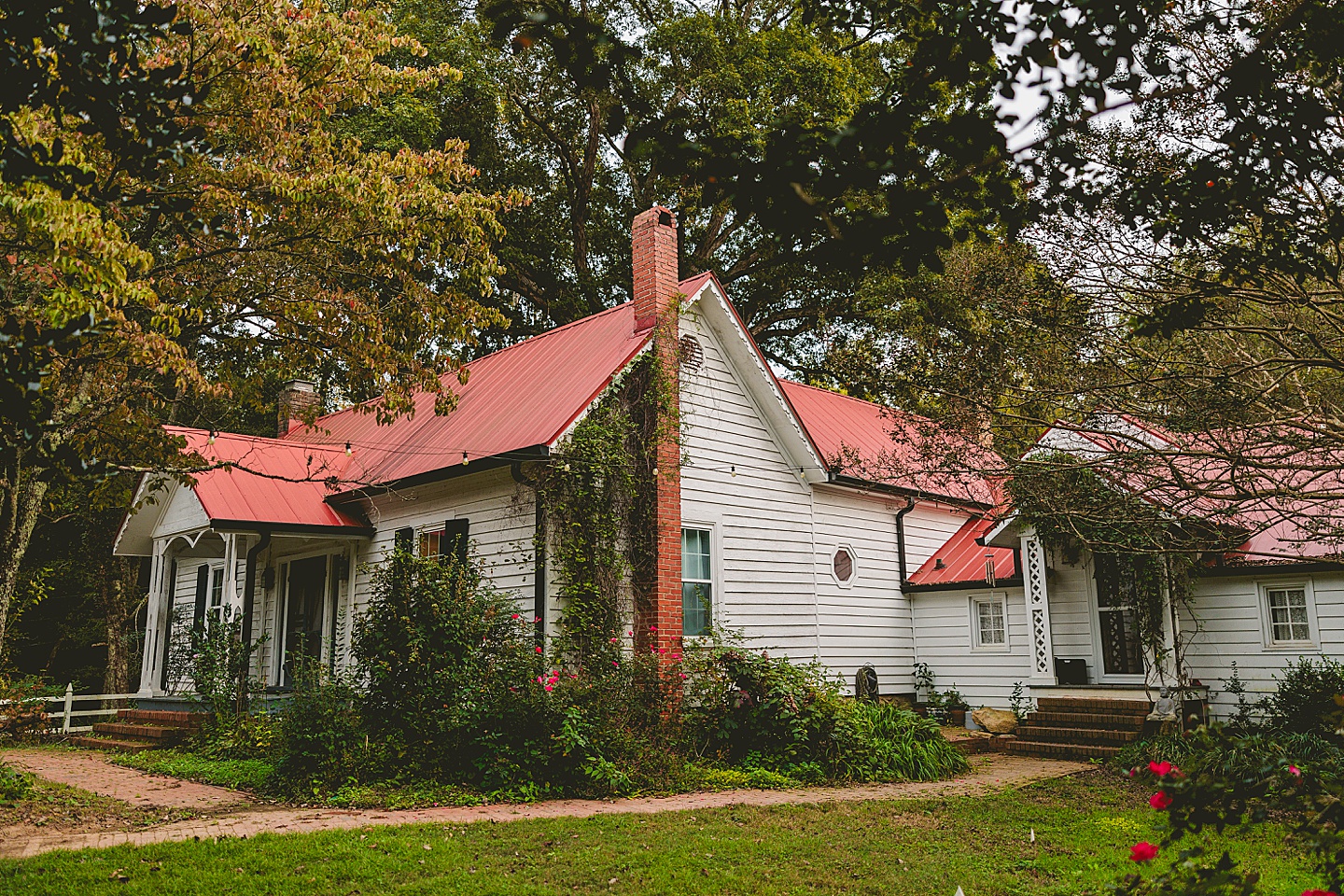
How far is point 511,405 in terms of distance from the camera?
1486cm

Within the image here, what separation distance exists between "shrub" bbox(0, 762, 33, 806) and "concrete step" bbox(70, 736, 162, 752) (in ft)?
14.4

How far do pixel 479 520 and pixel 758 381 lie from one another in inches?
186

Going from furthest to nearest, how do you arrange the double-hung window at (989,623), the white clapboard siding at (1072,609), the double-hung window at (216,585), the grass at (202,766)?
the double-hung window at (216,585) → the double-hung window at (989,623) → the white clapboard siding at (1072,609) → the grass at (202,766)

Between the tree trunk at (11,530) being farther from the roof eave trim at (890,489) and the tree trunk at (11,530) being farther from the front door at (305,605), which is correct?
the roof eave trim at (890,489)

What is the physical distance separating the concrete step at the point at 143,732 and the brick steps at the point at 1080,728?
12249 mm

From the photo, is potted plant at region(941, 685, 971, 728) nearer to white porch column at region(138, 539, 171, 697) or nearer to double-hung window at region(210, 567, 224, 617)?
double-hung window at region(210, 567, 224, 617)

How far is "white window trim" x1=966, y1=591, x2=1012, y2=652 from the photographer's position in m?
16.8

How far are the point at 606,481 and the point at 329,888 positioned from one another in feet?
23.6

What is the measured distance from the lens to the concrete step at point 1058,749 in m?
13.4

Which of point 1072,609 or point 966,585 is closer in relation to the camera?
point 1072,609

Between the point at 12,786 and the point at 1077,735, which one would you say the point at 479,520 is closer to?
the point at 12,786

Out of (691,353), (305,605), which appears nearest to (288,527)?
(305,605)

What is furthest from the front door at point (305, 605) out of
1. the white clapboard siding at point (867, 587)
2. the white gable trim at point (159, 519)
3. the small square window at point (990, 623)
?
the small square window at point (990, 623)

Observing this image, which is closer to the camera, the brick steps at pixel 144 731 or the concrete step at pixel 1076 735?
the concrete step at pixel 1076 735
